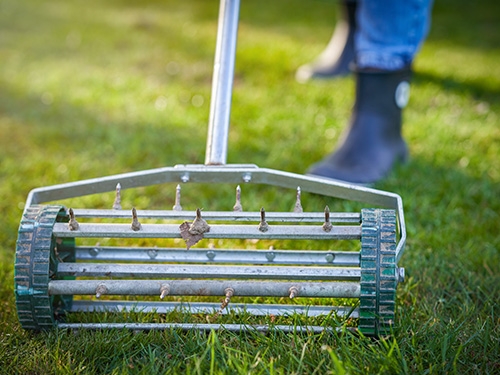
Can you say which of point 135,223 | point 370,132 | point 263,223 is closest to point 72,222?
point 135,223

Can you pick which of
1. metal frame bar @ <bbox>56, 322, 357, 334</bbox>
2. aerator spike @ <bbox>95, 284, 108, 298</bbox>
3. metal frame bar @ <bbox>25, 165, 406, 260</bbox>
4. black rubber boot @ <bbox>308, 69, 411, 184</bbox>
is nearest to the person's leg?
black rubber boot @ <bbox>308, 69, 411, 184</bbox>

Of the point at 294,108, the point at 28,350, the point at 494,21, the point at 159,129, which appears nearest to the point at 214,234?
the point at 28,350

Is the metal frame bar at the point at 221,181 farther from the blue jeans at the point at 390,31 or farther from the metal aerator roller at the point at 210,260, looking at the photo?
the blue jeans at the point at 390,31

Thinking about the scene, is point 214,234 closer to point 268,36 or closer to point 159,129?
point 159,129

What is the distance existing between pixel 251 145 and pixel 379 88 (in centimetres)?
83

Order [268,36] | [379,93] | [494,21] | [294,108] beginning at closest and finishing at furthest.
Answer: [379,93] < [294,108] < [268,36] < [494,21]

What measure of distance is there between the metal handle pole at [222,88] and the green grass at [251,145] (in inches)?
24.5

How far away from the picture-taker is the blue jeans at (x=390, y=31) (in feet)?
7.95

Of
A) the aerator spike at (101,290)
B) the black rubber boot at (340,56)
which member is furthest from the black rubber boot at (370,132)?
the black rubber boot at (340,56)

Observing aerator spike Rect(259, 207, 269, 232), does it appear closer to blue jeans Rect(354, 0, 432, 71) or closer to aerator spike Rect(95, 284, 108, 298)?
aerator spike Rect(95, 284, 108, 298)

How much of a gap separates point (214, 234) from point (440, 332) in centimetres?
71

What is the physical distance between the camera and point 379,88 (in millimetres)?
2678

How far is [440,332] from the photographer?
1495mm

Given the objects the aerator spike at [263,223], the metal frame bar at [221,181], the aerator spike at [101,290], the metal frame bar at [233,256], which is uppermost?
the metal frame bar at [221,181]
